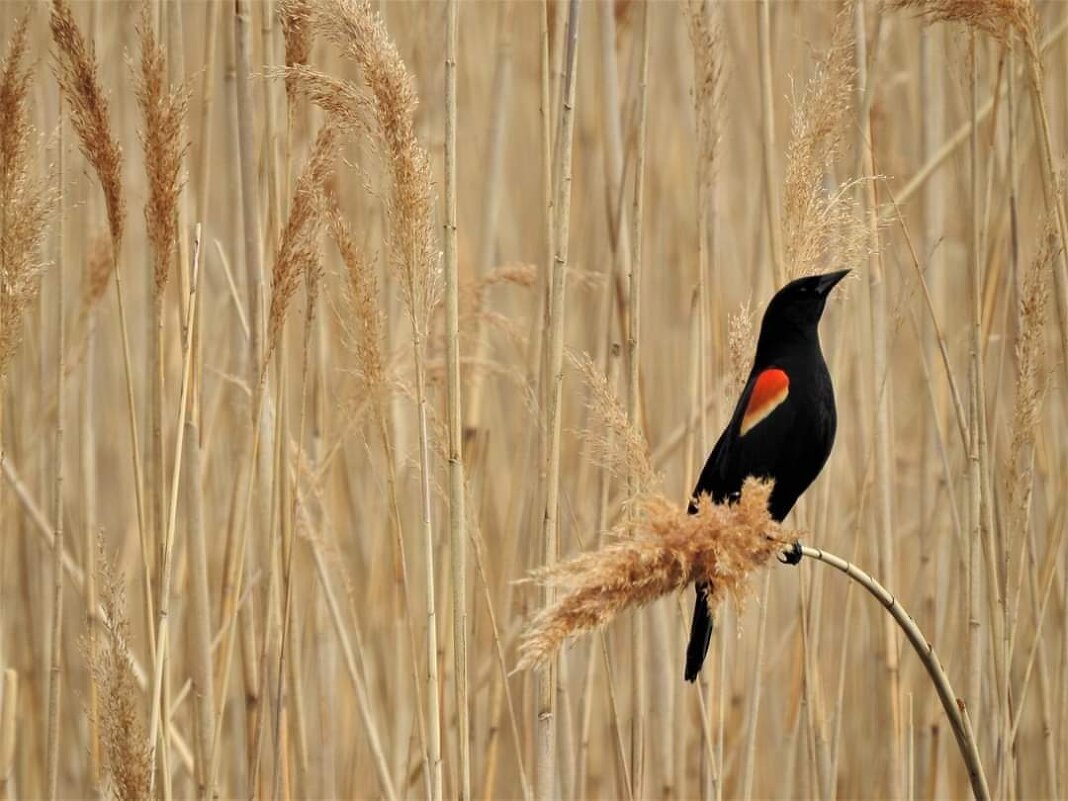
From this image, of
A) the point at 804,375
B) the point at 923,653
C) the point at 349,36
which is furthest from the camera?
the point at 804,375

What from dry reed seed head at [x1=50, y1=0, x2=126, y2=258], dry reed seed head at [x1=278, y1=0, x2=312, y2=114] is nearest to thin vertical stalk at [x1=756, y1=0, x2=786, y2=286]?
dry reed seed head at [x1=278, y1=0, x2=312, y2=114]

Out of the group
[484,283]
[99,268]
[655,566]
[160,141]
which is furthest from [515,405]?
[655,566]

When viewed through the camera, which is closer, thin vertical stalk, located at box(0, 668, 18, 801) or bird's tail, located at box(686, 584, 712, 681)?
bird's tail, located at box(686, 584, 712, 681)

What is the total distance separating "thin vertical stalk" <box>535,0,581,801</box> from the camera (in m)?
1.89

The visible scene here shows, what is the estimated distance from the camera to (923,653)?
145 centimetres

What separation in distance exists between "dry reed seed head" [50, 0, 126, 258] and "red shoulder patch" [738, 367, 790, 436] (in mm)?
1004

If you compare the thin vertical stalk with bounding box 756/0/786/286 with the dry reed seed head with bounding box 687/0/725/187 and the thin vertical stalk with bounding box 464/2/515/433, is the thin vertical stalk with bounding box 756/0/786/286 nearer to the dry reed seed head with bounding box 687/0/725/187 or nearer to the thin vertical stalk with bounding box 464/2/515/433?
the dry reed seed head with bounding box 687/0/725/187

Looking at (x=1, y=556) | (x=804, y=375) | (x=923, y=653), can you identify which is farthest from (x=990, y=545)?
(x=1, y=556)

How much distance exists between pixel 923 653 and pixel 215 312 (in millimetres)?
2299

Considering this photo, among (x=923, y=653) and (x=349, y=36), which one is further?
(x=349, y=36)

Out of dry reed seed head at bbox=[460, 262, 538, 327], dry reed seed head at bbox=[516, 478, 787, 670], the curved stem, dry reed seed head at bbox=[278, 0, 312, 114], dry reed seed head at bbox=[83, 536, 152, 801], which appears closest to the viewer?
dry reed seed head at bbox=[516, 478, 787, 670]

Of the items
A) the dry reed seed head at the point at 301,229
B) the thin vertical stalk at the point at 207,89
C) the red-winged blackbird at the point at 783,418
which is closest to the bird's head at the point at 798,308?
the red-winged blackbird at the point at 783,418

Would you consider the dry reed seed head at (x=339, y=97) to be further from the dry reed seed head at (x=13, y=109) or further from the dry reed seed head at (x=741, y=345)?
the dry reed seed head at (x=741, y=345)

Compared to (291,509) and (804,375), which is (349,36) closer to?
(291,509)
